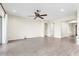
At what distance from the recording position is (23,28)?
9789mm

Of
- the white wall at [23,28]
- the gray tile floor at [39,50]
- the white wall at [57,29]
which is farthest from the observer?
the white wall at [57,29]

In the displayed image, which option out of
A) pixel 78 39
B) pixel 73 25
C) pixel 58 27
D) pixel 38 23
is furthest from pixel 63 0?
pixel 73 25

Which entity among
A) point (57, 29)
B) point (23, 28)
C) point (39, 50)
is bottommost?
point (39, 50)

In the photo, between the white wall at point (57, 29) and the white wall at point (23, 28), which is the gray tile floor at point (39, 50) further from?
the white wall at point (57, 29)

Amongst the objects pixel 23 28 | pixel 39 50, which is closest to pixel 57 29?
pixel 23 28

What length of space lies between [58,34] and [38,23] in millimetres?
2884

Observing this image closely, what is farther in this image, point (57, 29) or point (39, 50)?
point (57, 29)

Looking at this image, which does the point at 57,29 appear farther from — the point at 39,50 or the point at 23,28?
the point at 39,50

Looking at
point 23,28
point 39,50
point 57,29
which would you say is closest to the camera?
point 39,50

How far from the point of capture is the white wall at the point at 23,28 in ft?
27.6

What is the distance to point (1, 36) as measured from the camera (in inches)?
262

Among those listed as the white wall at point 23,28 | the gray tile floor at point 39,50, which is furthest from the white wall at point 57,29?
the gray tile floor at point 39,50

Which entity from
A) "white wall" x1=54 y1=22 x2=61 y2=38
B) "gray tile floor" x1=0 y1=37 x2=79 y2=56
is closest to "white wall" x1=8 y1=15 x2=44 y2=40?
"white wall" x1=54 y1=22 x2=61 y2=38

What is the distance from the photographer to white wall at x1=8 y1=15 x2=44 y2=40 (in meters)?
8.40
